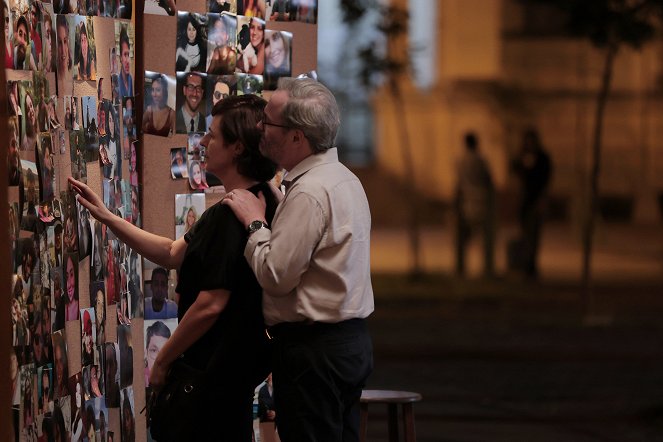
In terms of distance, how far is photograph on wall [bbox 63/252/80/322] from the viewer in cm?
478

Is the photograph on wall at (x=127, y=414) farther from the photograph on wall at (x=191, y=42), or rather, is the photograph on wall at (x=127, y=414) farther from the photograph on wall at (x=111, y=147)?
the photograph on wall at (x=191, y=42)

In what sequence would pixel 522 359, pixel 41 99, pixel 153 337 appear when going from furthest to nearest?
pixel 522 359
pixel 153 337
pixel 41 99

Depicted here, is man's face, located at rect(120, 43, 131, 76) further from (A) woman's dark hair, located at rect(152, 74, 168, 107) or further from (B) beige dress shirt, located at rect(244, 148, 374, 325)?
(B) beige dress shirt, located at rect(244, 148, 374, 325)

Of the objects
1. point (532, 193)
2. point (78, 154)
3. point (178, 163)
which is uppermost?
point (78, 154)

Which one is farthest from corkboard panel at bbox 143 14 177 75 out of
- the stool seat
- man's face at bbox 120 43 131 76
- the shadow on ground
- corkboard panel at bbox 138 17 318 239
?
the shadow on ground

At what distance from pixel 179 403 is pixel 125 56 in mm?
1411

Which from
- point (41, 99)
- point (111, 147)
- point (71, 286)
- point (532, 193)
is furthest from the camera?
point (532, 193)

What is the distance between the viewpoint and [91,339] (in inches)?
199

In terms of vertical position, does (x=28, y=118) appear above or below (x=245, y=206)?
above

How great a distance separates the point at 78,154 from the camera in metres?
4.88

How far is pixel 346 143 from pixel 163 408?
33.2 metres

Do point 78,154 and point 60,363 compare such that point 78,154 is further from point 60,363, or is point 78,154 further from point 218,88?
point 218,88

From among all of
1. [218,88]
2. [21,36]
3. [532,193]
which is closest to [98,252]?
[218,88]

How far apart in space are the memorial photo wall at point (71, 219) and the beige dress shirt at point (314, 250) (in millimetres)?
661
